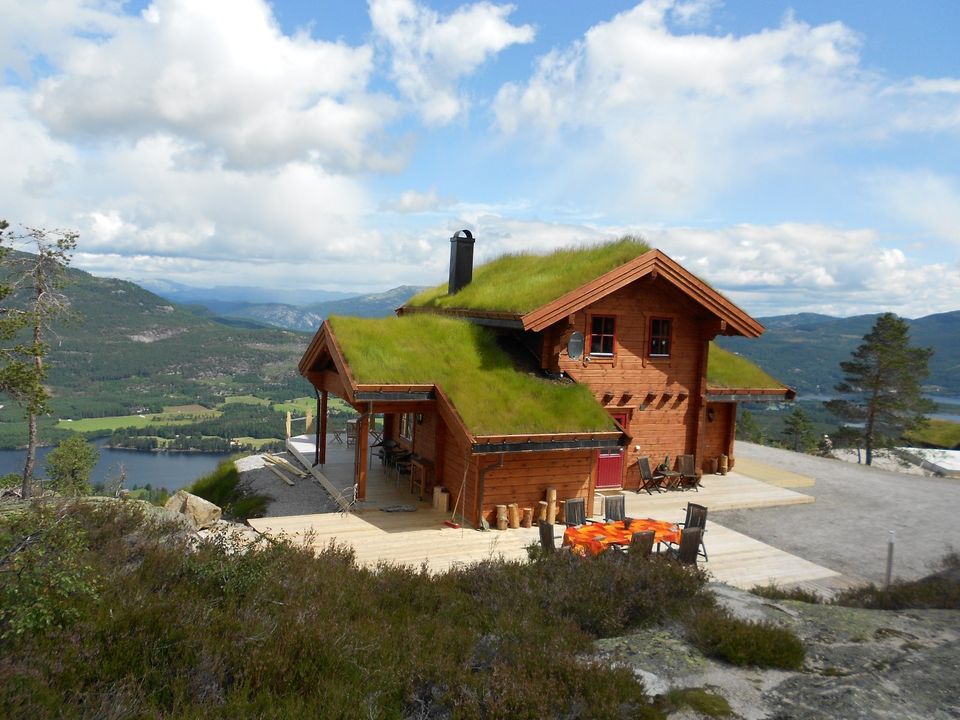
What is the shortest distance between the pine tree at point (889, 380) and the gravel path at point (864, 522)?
17.0m

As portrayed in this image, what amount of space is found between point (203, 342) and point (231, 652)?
8344 inches

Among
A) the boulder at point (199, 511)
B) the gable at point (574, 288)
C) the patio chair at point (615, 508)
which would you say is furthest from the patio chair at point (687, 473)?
the boulder at point (199, 511)

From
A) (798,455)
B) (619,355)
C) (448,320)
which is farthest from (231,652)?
(798,455)

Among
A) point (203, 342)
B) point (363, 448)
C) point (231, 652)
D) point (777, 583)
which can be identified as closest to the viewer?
point (231, 652)

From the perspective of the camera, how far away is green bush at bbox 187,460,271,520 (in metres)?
16.2

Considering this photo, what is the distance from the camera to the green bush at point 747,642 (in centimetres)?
564

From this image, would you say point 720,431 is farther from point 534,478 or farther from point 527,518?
point 527,518

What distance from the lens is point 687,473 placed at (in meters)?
16.9

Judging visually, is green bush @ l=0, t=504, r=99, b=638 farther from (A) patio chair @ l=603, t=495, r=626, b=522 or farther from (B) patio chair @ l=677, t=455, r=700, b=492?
(B) patio chair @ l=677, t=455, r=700, b=492

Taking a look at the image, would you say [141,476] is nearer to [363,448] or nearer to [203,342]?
[363,448]

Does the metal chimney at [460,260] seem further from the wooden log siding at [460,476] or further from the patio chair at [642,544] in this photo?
the patio chair at [642,544]

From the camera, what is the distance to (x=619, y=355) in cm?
1647

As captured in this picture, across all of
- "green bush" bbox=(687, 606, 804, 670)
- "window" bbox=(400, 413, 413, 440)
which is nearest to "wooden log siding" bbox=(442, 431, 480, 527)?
"window" bbox=(400, 413, 413, 440)

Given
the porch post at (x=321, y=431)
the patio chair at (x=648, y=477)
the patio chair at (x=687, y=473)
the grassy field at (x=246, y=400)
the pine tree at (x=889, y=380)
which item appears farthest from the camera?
the grassy field at (x=246, y=400)
